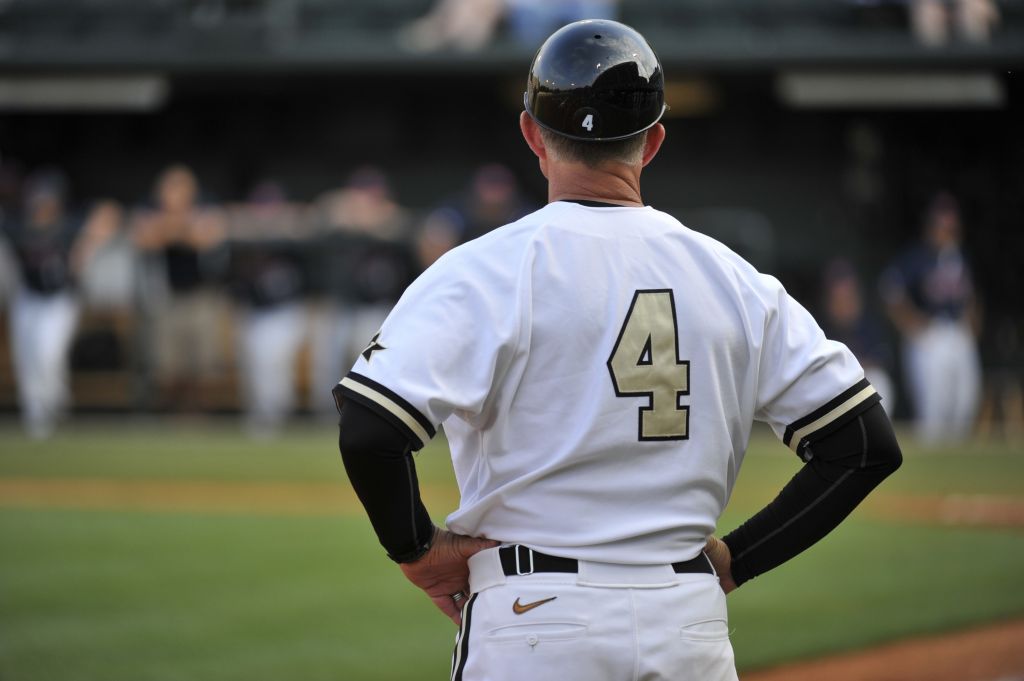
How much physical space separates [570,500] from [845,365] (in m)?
0.50

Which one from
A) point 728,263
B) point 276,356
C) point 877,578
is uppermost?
point 728,263

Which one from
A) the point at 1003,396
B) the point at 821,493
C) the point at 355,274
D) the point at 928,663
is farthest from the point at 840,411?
the point at 1003,396

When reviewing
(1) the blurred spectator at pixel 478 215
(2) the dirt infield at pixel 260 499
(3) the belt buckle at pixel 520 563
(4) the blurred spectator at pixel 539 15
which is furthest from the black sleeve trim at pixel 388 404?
(4) the blurred spectator at pixel 539 15

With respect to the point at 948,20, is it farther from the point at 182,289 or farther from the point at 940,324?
the point at 182,289

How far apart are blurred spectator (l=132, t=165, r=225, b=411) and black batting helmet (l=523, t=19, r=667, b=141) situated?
36.2 ft

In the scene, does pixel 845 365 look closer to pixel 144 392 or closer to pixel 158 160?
pixel 144 392

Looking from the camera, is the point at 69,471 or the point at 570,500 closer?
the point at 570,500

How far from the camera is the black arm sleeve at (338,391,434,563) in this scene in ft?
6.23

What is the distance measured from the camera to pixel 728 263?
2.05m

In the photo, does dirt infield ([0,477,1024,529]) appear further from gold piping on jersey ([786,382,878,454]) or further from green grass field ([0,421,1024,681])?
gold piping on jersey ([786,382,878,454])

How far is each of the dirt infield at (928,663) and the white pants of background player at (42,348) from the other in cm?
913

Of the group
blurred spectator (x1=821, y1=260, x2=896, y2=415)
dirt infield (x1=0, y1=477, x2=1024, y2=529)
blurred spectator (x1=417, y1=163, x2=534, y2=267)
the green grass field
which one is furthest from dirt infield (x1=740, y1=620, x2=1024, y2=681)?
blurred spectator (x1=821, y1=260, x2=896, y2=415)

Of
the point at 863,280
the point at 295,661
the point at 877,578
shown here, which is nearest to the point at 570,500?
the point at 295,661

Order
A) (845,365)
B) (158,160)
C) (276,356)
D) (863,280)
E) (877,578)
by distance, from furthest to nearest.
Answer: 1. (158,160)
2. (863,280)
3. (276,356)
4. (877,578)
5. (845,365)
